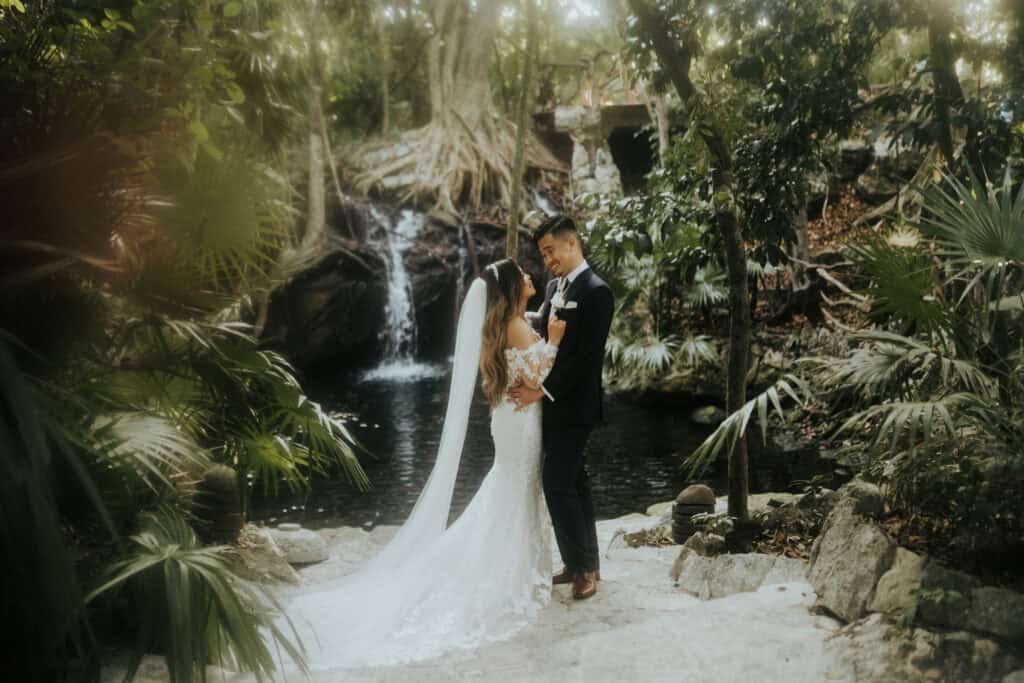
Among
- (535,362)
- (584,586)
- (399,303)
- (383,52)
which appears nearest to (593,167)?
(383,52)

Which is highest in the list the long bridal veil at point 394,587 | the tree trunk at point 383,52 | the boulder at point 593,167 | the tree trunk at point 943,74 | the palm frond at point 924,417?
the tree trunk at point 383,52

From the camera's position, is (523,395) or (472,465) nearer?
(523,395)

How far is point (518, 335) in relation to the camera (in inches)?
187

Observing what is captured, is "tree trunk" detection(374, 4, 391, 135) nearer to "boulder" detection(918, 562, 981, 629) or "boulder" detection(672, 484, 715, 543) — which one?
"boulder" detection(672, 484, 715, 543)

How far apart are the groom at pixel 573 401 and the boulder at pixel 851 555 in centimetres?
123

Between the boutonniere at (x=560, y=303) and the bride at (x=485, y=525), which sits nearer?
the bride at (x=485, y=525)

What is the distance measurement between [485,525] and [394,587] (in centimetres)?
61

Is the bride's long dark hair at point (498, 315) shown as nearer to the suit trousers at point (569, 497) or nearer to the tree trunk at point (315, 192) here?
the suit trousers at point (569, 497)

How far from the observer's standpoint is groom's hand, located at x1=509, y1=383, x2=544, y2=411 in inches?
186

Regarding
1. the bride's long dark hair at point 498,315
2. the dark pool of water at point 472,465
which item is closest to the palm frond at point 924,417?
the bride's long dark hair at point 498,315

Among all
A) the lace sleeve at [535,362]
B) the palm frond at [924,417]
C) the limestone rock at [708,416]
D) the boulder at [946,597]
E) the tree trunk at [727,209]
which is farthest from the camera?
the limestone rock at [708,416]

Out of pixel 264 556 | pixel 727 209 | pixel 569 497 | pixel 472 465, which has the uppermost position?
pixel 727 209

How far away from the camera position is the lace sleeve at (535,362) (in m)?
4.65

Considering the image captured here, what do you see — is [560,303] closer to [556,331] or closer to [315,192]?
[556,331]
